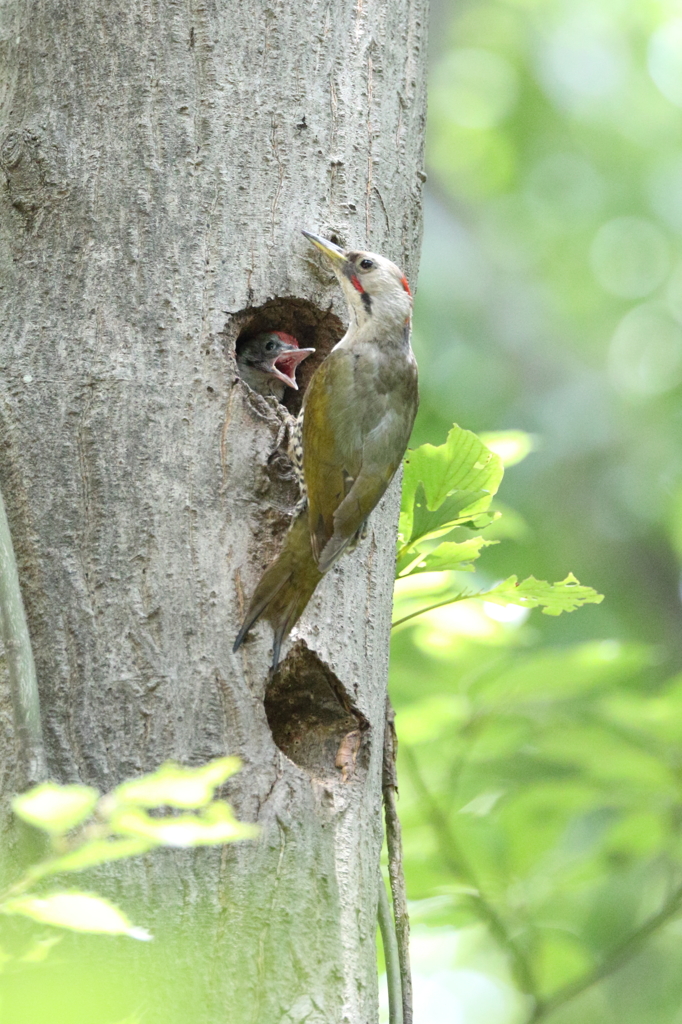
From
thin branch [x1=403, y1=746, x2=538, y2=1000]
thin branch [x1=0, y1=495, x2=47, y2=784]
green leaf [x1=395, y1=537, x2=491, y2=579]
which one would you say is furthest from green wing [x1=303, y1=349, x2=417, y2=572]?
thin branch [x1=403, y1=746, x2=538, y2=1000]

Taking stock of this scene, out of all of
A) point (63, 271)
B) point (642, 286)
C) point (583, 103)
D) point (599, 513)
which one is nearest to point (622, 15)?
point (583, 103)

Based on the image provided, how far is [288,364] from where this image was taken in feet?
10.9

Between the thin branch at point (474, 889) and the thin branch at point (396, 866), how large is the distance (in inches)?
37.1

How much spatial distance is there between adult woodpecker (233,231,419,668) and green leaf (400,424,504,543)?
3.1 inches

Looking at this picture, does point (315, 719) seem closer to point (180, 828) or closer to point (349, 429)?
point (349, 429)

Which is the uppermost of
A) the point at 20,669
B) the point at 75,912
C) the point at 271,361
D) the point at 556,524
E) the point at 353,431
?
the point at 556,524

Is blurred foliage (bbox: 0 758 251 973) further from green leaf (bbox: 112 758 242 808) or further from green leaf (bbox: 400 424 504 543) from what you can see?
green leaf (bbox: 400 424 504 543)

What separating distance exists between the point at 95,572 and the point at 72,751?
34 centimetres

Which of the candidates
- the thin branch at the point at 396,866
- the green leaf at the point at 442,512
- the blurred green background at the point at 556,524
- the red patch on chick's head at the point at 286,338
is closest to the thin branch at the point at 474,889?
the blurred green background at the point at 556,524

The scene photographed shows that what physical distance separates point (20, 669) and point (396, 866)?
1.02 metres

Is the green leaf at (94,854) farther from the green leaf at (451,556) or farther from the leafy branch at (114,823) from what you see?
the green leaf at (451,556)

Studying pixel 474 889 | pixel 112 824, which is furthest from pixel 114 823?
pixel 474 889

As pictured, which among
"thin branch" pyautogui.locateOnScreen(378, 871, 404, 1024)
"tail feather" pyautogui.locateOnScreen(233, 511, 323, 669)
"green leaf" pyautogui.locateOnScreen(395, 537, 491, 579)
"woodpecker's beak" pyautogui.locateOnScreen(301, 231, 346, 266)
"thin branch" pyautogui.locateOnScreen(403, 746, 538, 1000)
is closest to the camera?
"tail feather" pyautogui.locateOnScreen(233, 511, 323, 669)

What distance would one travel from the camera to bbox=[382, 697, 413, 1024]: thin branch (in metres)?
2.38
